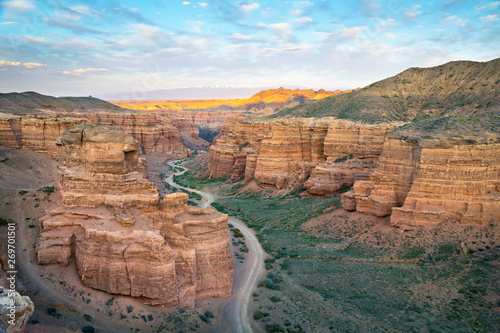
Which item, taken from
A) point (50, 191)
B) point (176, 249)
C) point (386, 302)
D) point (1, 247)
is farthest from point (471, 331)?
point (50, 191)

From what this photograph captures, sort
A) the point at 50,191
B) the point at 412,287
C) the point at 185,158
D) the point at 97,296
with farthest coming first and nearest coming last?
the point at 185,158 → the point at 50,191 → the point at 412,287 → the point at 97,296

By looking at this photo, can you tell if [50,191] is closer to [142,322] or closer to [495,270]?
[142,322]

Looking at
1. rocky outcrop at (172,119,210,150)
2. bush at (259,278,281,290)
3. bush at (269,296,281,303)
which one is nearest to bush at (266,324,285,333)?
bush at (269,296,281,303)

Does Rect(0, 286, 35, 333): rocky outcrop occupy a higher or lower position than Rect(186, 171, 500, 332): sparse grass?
higher

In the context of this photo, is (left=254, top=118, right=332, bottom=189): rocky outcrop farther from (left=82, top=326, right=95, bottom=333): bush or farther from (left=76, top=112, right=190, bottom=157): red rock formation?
(left=76, top=112, right=190, bottom=157): red rock formation

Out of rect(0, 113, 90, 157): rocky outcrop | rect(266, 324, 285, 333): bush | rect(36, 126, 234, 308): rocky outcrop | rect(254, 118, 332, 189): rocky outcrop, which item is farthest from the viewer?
rect(254, 118, 332, 189): rocky outcrop

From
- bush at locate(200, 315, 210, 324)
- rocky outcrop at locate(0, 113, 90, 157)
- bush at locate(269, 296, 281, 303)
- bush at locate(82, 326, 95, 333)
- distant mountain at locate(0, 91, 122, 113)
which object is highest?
distant mountain at locate(0, 91, 122, 113)

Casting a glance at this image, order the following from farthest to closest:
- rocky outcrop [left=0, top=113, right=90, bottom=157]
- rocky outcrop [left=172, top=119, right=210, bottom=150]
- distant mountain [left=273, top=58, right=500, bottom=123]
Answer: rocky outcrop [left=172, top=119, right=210, bottom=150], rocky outcrop [left=0, top=113, right=90, bottom=157], distant mountain [left=273, top=58, right=500, bottom=123]
